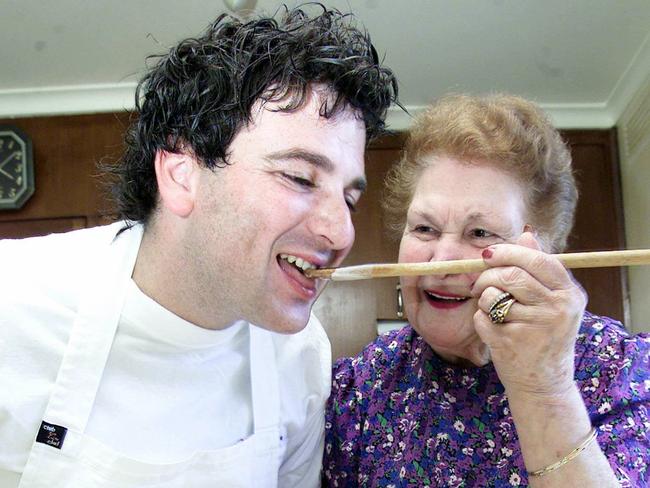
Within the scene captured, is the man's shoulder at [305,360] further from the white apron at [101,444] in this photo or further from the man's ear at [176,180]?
the man's ear at [176,180]

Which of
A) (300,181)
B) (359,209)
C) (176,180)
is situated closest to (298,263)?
(300,181)

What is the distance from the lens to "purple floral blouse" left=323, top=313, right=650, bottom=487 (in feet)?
4.06

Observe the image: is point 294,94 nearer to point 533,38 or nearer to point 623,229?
point 533,38

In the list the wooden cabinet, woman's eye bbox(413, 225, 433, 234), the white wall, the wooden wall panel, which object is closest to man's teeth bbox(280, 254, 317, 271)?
woman's eye bbox(413, 225, 433, 234)

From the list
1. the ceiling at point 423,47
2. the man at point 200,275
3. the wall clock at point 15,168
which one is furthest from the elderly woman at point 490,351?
the wall clock at point 15,168

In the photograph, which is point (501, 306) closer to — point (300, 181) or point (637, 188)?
point (300, 181)

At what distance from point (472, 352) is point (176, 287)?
1.89 ft

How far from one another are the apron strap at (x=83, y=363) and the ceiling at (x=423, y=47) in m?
1.53

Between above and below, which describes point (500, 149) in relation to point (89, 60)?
below

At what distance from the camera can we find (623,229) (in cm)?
358

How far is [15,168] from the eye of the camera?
11.8 feet

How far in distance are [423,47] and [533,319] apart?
2254mm

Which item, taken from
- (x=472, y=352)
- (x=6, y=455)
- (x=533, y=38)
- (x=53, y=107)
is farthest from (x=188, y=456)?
(x=53, y=107)

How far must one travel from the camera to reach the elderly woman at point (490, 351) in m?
1.10
